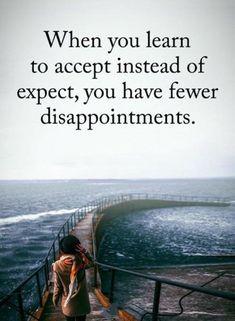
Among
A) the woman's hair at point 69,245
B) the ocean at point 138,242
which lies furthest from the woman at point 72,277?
the ocean at point 138,242

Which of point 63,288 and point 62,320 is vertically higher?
point 63,288

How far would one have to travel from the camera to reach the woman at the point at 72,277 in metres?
3.32

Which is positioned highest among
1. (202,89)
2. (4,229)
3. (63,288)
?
(202,89)

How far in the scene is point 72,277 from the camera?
11.0 feet

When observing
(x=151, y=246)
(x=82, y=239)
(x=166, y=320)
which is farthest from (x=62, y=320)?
(x=151, y=246)

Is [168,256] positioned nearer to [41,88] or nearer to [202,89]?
[202,89]

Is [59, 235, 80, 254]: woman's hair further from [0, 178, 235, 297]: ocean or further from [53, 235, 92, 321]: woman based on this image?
[0, 178, 235, 297]: ocean

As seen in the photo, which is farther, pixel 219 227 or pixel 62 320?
pixel 219 227

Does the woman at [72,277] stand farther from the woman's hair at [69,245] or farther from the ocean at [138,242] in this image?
the ocean at [138,242]

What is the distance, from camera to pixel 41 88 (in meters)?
12.7

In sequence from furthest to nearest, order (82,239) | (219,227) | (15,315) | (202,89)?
(219,227) < (82,239) < (15,315) < (202,89)

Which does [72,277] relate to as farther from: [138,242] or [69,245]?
[138,242]

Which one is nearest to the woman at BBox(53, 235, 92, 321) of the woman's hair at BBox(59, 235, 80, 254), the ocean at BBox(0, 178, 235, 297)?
the woman's hair at BBox(59, 235, 80, 254)

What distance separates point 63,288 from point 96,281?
193 inches
